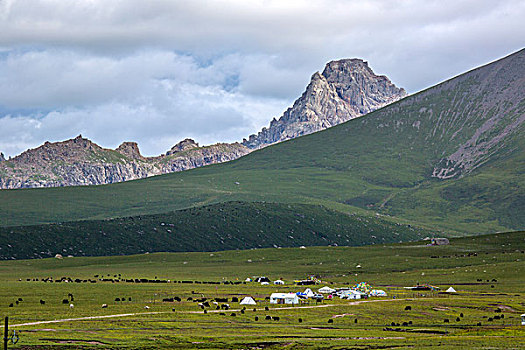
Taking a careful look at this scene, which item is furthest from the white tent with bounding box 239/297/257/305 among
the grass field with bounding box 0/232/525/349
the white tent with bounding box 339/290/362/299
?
the white tent with bounding box 339/290/362/299

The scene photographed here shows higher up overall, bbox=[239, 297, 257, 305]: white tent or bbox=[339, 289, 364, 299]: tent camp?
bbox=[239, 297, 257, 305]: white tent

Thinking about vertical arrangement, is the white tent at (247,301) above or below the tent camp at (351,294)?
above

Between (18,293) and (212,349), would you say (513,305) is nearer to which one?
(212,349)

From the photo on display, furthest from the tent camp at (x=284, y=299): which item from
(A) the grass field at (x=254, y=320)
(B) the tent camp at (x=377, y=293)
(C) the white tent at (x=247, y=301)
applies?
(B) the tent camp at (x=377, y=293)

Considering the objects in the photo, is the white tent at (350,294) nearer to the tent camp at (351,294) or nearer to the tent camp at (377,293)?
the tent camp at (351,294)

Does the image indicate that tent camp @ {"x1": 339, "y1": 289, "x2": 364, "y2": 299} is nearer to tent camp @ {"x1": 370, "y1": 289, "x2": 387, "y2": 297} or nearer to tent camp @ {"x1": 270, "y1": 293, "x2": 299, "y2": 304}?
tent camp @ {"x1": 370, "y1": 289, "x2": 387, "y2": 297}

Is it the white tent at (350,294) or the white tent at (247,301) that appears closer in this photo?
the white tent at (247,301)

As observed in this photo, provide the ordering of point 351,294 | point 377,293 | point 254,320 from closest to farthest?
point 254,320 → point 351,294 → point 377,293

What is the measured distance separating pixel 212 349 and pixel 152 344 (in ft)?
24.8

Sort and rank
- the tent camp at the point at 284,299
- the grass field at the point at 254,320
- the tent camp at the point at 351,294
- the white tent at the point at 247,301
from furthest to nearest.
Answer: the tent camp at the point at 351,294 < the tent camp at the point at 284,299 < the white tent at the point at 247,301 < the grass field at the point at 254,320

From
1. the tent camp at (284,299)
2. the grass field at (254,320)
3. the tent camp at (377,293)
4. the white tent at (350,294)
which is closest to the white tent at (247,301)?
the grass field at (254,320)

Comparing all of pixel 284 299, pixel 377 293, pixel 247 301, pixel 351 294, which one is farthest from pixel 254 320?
pixel 377 293

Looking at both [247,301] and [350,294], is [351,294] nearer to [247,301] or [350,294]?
[350,294]

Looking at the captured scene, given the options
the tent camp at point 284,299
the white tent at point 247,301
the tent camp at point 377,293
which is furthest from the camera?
the tent camp at point 377,293
